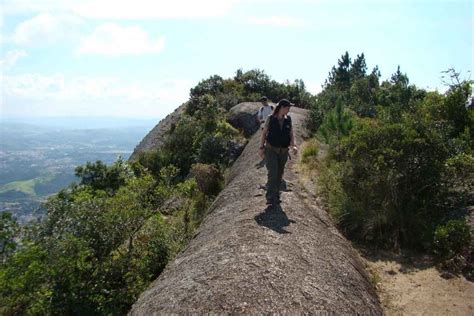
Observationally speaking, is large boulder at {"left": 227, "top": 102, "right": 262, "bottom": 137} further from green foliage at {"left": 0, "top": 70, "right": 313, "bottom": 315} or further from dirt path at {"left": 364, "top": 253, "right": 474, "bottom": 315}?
dirt path at {"left": 364, "top": 253, "right": 474, "bottom": 315}

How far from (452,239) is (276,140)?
13.5ft

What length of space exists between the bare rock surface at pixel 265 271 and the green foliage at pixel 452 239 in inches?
67.5

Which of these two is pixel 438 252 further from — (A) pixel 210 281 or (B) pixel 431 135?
(A) pixel 210 281

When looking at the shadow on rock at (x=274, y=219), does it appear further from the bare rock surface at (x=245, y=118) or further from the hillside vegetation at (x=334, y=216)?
the bare rock surface at (x=245, y=118)

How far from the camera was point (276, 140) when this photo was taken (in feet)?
30.7

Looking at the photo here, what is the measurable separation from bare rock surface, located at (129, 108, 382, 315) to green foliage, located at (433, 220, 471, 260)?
5.62 feet

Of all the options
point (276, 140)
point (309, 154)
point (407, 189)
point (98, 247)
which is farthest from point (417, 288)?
point (98, 247)

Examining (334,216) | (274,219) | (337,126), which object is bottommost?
(334,216)

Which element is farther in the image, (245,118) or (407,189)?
(245,118)

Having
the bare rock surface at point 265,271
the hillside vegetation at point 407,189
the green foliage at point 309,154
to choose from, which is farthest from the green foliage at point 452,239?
the green foliage at point 309,154

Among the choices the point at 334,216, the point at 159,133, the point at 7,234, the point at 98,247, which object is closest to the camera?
the point at 334,216

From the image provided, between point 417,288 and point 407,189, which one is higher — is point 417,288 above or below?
below

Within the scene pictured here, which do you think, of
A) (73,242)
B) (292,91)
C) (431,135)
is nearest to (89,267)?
Result: (73,242)

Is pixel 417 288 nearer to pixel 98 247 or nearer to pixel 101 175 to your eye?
pixel 98 247
